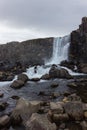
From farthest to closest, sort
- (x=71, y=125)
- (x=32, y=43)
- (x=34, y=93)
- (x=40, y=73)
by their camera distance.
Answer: (x=32, y=43)
(x=40, y=73)
(x=34, y=93)
(x=71, y=125)

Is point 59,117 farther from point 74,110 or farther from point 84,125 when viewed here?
point 84,125

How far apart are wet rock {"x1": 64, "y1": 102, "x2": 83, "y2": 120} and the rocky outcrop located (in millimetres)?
43787

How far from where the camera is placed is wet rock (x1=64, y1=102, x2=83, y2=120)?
21.5 meters

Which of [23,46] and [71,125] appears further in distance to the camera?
[23,46]

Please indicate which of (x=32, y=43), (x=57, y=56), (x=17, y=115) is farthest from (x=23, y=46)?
(x=17, y=115)

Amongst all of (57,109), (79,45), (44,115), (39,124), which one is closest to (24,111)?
(44,115)

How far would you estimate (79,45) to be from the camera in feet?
224

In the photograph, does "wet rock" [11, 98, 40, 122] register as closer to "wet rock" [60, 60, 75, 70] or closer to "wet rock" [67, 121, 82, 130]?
"wet rock" [67, 121, 82, 130]

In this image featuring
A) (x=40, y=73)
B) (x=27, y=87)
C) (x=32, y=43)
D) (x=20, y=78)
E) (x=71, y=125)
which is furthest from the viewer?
(x=32, y=43)

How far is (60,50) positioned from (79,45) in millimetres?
6010

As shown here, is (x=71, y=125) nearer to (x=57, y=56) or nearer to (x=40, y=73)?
(x=40, y=73)

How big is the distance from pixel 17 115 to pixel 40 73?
1373 inches

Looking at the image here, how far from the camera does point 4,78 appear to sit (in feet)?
171

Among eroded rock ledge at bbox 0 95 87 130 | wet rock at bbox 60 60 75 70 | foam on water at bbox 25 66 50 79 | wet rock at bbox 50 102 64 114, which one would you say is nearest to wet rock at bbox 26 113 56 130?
eroded rock ledge at bbox 0 95 87 130
